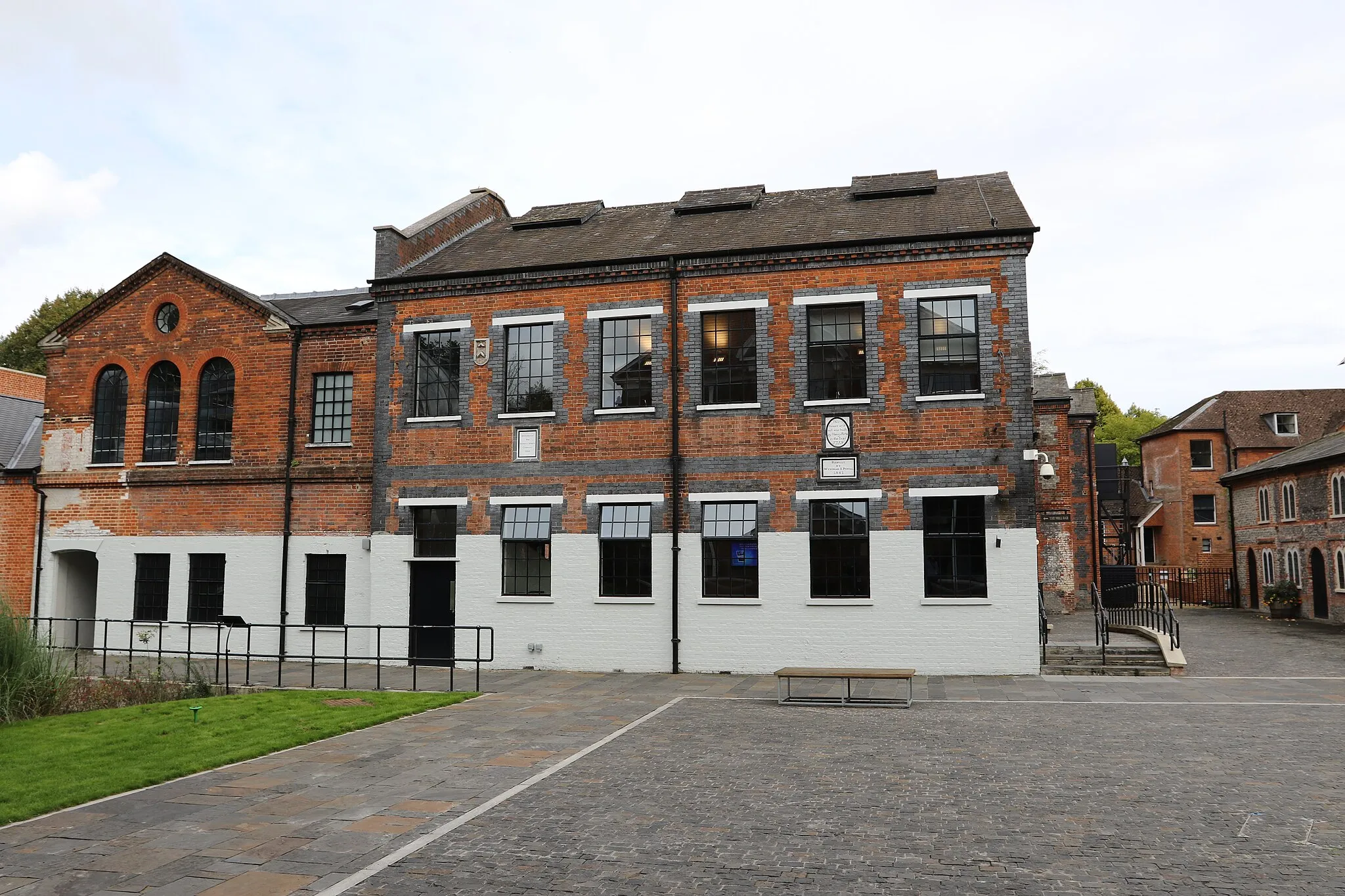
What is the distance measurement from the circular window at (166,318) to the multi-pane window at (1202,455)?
1856 inches

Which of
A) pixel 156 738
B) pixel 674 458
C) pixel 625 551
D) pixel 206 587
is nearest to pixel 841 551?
pixel 674 458

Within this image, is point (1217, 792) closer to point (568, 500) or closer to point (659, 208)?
point (568, 500)

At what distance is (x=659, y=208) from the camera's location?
22750 millimetres

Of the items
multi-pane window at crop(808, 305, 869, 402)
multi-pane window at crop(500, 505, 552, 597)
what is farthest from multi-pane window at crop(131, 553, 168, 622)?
multi-pane window at crop(808, 305, 869, 402)

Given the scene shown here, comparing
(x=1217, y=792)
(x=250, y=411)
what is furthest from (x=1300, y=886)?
(x=250, y=411)

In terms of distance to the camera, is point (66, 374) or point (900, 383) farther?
A: point (66, 374)

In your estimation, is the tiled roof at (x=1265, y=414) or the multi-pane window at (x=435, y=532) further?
the tiled roof at (x=1265, y=414)

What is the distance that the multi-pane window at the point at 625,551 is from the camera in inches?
715

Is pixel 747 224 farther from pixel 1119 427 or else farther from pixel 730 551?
pixel 1119 427

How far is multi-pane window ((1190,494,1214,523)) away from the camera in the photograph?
4834cm

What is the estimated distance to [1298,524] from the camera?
33.5 meters

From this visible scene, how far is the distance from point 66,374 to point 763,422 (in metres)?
16.7

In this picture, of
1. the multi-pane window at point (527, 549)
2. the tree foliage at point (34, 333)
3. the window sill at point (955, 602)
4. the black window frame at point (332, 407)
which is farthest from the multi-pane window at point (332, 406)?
the tree foliage at point (34, 333)

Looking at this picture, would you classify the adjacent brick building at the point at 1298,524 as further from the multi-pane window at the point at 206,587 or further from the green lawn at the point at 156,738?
the multi-pane window at the point at 206,587
